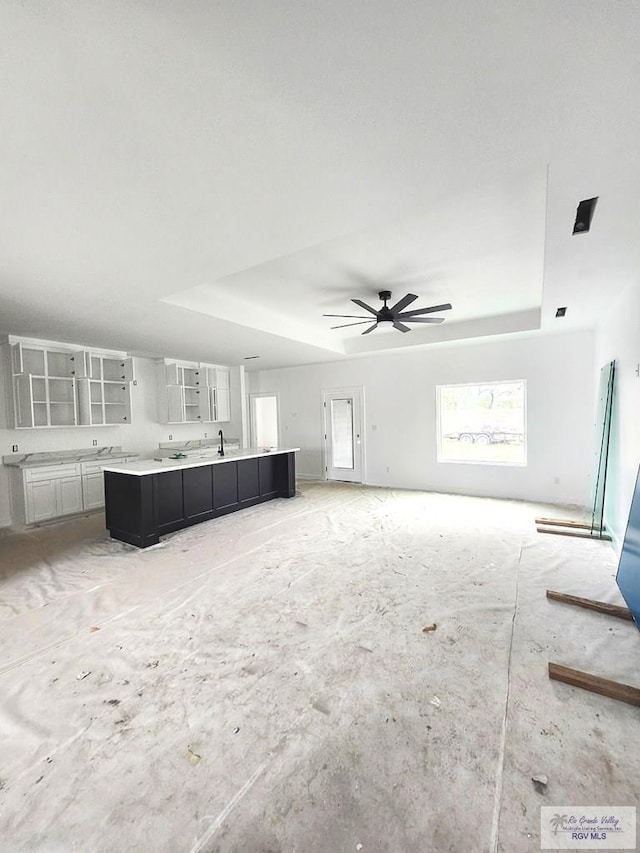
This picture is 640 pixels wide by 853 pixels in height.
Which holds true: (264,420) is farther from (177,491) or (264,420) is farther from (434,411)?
(177,491)

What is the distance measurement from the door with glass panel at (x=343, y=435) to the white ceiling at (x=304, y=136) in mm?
4467

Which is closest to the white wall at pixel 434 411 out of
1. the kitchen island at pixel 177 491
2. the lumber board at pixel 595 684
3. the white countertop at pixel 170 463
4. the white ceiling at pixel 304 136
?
the kitchen island at pixel 177 491

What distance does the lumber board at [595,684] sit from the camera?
1.84 meters

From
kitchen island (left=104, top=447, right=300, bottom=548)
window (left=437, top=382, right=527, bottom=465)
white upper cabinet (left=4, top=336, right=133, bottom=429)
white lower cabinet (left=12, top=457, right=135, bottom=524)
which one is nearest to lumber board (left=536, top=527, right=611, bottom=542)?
window (left=437, top=382, right=527, bottom=465)

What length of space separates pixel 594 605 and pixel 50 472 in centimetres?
629

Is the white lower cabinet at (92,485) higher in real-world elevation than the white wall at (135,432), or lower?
lower

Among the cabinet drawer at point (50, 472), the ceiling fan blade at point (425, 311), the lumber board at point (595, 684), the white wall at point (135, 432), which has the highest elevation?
the ceiling fan blade at point (425, 311)

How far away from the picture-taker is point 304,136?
1.56m

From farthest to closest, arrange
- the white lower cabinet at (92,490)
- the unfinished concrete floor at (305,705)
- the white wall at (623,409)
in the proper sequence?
the white lower cabinet at (92,490)
the white wall at (623,409)
the unfinished concrete floor at (305,705)

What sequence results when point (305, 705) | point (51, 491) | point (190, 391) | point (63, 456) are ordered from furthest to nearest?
point (190, 391), point (63, 456), point (51, 491), point (305, 705)

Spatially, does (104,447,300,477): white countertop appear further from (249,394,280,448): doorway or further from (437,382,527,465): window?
(437,382,527,465): window

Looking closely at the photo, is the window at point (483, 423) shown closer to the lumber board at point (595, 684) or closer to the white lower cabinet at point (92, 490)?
the lumber board at point (595, 684)

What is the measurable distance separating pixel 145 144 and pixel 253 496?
16.2 feet

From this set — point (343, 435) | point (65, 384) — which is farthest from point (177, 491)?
point (343, 435)
